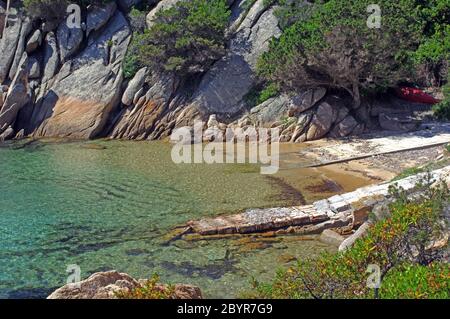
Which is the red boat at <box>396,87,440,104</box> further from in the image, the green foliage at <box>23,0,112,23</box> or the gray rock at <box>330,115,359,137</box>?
the green foliage at <box>23,0,112,23</box>

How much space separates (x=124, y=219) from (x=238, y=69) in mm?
17212

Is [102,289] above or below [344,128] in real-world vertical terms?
below

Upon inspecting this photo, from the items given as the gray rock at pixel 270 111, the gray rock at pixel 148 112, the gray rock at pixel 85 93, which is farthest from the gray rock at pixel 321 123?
the gray rock at pixel 85 93

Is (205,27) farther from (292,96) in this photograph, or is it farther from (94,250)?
→ (94,250)

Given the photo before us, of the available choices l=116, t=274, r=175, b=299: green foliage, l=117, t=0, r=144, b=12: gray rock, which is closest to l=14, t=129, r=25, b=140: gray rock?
l=117, t=0, r=144, b=12: gray rock

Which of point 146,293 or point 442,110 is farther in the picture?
point 442,110

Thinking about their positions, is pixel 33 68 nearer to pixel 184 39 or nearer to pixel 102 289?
pixel 184 39

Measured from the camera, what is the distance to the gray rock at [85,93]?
3322 cm

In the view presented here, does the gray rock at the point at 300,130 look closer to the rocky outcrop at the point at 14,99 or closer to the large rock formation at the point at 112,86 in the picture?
the large rock formation at the point at 112,86

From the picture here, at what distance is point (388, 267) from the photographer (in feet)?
32.7

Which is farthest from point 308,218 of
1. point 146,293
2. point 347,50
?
point 347,50

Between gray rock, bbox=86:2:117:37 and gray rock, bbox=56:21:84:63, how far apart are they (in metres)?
0.72
